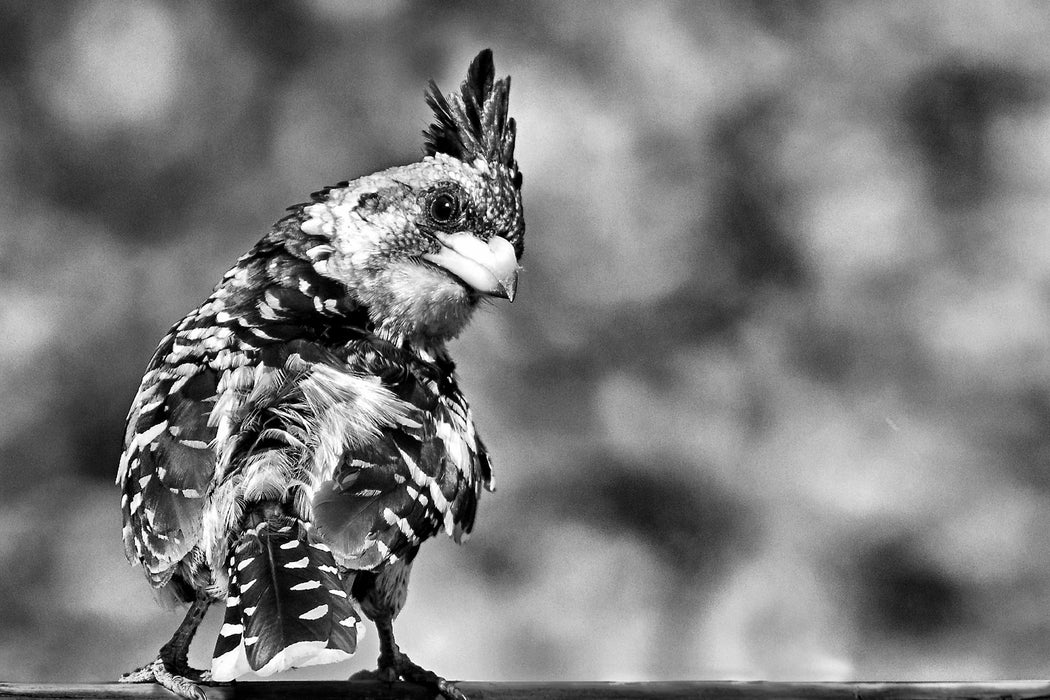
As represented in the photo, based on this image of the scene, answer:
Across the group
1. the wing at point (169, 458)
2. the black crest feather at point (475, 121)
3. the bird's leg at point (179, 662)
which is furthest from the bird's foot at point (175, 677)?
the black crest feather at point (475, 121)

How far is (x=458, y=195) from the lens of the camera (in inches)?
84.2

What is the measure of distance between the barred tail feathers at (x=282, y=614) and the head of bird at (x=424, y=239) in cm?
65

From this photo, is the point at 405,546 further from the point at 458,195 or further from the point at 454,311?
the point at 458,195

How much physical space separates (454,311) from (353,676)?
2.39ft

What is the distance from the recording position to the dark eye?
6.92 feet

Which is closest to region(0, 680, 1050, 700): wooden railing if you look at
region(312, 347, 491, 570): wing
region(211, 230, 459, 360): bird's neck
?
region(312, 347, 491, 570): wing

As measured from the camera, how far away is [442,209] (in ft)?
6.93

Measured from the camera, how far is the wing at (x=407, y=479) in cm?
165

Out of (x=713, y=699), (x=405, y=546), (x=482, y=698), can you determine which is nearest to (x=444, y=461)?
(x=405, y=546)

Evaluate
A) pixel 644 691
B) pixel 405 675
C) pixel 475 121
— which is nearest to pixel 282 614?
pixel 644 691

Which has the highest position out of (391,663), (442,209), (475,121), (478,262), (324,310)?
(475,121)

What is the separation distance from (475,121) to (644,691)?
1297 mm

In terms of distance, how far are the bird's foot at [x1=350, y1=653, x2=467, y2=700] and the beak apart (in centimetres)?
71

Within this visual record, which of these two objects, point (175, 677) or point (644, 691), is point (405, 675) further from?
point (644, 691)
